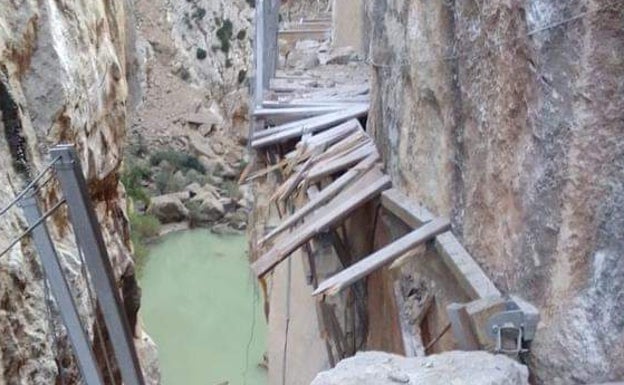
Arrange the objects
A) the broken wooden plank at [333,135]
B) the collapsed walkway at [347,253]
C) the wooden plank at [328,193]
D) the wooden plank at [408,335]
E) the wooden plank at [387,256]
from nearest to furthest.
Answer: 1. the collapsed walkway at [347,253]
2. the wooden plank at [387,256]
3. the wooden plank at [408,335]
4. the wooden plank at [328,193]
5. the broken wooden plank at [333,135]

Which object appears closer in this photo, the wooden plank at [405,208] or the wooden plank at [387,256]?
the wooden plank at [387,256]

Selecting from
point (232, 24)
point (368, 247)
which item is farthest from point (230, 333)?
point (232, 24)

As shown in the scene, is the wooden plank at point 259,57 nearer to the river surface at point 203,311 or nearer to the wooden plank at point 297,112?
the wooden plank at point 297,112

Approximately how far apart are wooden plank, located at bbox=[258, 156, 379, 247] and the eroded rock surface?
6.60 ft

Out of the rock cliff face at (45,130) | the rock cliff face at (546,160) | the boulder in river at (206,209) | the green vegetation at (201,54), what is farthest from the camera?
the green vegetation at (201,54)

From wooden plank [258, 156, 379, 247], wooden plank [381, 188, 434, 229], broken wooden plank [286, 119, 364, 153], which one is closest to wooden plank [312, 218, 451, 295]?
wooden plank [381, 188, 434, 229]

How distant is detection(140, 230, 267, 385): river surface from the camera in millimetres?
14375

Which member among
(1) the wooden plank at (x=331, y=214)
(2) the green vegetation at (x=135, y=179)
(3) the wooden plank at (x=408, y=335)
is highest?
(1) the wooden plank at (x=331, y=214)

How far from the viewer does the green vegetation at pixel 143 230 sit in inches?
826

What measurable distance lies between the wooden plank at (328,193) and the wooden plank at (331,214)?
0.05 meters

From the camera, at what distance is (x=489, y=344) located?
2.44m

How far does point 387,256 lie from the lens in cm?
319

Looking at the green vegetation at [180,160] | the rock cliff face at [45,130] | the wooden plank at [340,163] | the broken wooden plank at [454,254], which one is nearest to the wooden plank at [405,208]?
the broken wooden plank at [454,254]

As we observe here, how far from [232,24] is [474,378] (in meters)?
29.2
